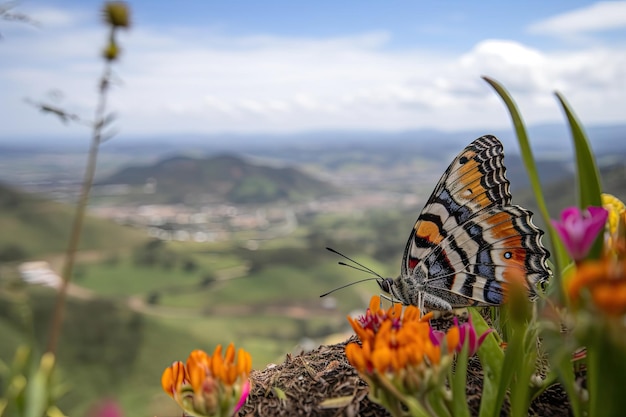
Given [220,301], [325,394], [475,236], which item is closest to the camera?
[325,394]

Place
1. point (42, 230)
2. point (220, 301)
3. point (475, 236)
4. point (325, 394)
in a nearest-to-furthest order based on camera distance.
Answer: point (325, 394) → point (475, 236) → point (220, 301) → point (42, 230)

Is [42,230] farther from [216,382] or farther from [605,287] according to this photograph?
[605,287]

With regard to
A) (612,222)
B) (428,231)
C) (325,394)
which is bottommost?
(325,394)

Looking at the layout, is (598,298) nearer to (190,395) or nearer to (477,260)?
(190,395)

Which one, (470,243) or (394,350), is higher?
(394,350)

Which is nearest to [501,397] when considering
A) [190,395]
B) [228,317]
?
[190,395]

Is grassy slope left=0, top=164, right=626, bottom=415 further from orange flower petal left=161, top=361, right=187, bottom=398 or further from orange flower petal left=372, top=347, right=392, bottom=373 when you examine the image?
orange flower petal left=372, top=347, right=392, bottom=373

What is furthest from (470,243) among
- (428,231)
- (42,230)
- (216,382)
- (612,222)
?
(42,230)
